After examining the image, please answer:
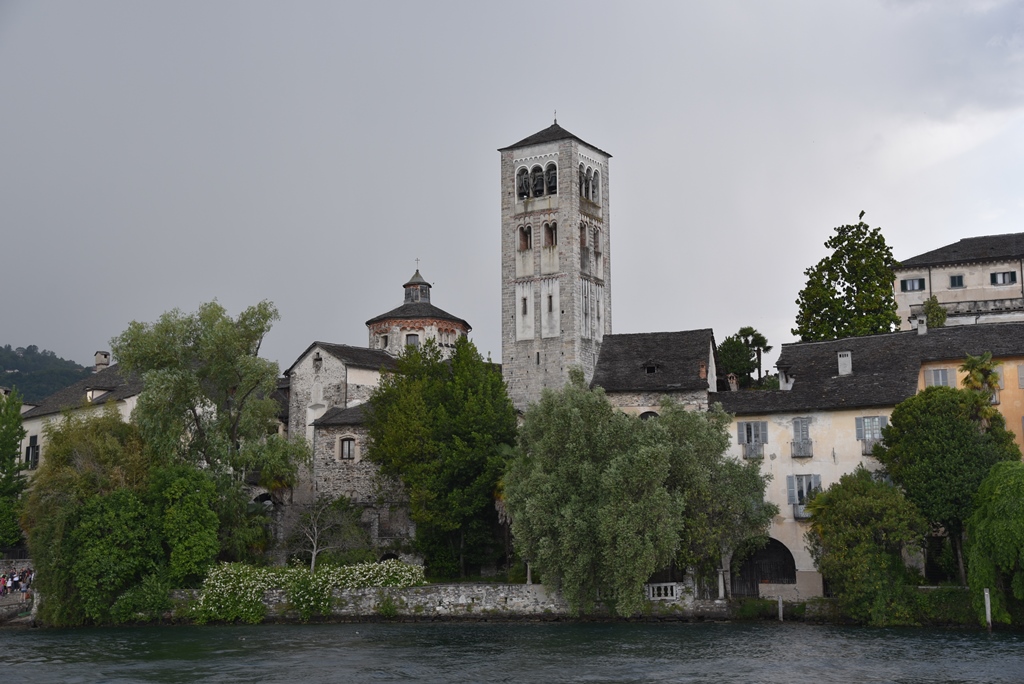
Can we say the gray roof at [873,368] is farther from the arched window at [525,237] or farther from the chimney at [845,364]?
the arched window at [525,237]

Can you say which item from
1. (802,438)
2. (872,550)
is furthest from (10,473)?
(872,550)

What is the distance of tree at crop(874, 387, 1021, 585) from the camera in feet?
140

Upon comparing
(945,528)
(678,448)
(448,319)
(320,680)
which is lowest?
(320,680)

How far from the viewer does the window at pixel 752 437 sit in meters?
50.4

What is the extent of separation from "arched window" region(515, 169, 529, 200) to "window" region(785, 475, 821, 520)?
75.0 ft

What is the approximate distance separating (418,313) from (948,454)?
37.5 meters

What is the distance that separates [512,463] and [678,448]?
701 cm

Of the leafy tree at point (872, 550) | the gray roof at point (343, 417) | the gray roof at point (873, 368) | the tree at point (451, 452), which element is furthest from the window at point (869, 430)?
the gray roof at point (343, 417)

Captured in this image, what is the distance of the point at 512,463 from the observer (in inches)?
1909

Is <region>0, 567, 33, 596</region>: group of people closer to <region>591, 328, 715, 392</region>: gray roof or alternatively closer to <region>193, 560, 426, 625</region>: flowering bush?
<region>193, 560, 426, 625</region>: flowering bush

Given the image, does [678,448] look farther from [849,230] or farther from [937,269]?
[937,269]

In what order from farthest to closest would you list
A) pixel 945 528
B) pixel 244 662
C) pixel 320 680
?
pixel 945 528, pixel 244 662, pixel 320 680

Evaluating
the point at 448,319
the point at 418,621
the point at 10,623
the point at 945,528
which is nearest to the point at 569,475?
the point at 418,621

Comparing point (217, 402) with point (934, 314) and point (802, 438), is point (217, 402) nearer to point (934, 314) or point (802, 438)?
point (802, 438)
